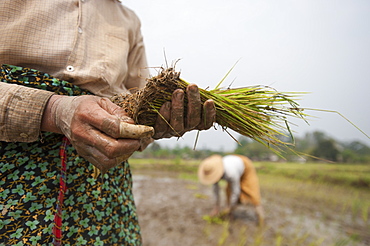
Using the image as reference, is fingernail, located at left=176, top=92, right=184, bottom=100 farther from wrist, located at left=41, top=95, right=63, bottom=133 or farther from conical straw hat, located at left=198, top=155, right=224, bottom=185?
conical straw hat, located at left=198, top=155, right=224, bottom=185

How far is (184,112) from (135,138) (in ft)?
0.95

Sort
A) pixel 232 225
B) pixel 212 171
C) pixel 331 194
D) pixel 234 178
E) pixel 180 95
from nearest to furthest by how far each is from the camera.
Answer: pixel 180 95, pixel 232 225, pixel 234 178, pixel 212 171, pixel 331 194

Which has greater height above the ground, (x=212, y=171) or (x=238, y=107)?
(x=238, y=107)

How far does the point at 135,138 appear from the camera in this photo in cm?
79

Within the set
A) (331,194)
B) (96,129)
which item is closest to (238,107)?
(96,129)

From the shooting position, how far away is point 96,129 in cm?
76

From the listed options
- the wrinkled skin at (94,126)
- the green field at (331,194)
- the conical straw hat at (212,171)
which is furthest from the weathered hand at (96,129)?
the conical straw hat at (212,171)

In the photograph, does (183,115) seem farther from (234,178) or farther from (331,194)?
(331,194)

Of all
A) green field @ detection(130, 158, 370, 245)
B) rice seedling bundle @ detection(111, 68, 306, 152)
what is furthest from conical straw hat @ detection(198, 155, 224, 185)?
rice seedling bundle @ detection(111, 68, 306, 152)

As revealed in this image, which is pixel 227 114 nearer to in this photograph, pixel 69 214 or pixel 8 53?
pixel 69 214

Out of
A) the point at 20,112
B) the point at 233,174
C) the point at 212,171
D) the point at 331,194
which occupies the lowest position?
the point at 331,194

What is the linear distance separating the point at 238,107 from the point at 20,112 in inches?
33.8

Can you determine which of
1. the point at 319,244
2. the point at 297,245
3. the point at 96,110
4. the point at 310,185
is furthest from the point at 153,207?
the point at 310,185

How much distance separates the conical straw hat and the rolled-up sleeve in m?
4.45
